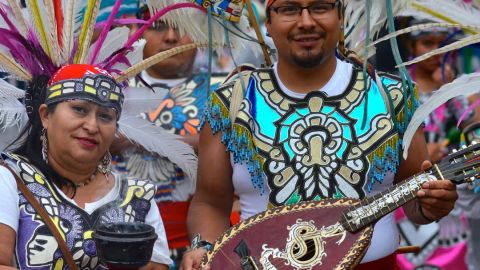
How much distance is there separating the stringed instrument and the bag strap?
20.0 inches

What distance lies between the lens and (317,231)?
15.2ft

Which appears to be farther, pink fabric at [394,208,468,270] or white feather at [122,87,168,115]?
pink fabric at [394,208,468,270]

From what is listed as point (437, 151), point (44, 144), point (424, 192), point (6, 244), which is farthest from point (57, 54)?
point (437, 151)

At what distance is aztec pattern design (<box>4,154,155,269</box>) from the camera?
4.59 meters

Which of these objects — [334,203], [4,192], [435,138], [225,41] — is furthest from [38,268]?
[435,138]

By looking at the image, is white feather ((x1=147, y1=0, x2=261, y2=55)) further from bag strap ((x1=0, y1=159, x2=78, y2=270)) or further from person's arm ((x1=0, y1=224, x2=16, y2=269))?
person's arm ((x1=0, y1=224, x2=16, y2=269))

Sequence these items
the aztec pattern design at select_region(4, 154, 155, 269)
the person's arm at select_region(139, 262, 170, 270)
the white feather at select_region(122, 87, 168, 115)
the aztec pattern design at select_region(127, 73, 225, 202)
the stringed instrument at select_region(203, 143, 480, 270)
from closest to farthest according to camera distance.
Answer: the stringed instrument at select_region(203, 143, 480, 270)
the aztec pattern design at select_region(4, 154, 155, 269)
the person's arm at select_region(139, 262, 170, 270)
the white feather at select_region(122, 87, 168, 115)
the aztec pattern design at select_region(127, 73, 225, 202)

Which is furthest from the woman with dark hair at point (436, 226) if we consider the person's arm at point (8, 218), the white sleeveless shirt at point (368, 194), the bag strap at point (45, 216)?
the person's arm at point (8, 218)

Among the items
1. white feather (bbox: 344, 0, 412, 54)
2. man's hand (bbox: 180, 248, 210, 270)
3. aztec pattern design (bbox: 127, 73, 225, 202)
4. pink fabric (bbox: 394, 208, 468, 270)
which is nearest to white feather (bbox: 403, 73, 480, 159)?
white feather (bbox: 344, 0, 412, 54)

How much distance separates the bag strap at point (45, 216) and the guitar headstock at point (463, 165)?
55.2 inches

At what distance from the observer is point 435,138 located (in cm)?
798

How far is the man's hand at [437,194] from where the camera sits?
4409 millimetres

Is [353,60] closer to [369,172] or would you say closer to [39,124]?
[369,172]

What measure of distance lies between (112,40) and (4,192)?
41.3 inches
